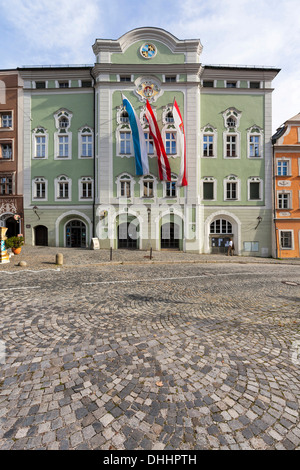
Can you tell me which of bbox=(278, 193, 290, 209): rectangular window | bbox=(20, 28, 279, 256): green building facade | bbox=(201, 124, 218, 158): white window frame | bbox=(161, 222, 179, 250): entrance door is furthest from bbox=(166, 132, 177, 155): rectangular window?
bbox=(278, 193, 290, 209): rectangular window

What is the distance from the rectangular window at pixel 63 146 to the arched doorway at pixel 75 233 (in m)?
7.23

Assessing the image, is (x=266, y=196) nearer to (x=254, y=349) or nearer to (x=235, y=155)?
(x=235, y=155)

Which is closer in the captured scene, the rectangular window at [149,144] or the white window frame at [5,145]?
the rectangular window at [149,144]

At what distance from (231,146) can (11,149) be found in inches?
929

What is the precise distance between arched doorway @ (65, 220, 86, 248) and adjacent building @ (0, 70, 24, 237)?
4.74m

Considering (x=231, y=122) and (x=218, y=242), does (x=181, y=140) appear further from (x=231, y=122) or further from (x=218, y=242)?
(x=218, y=242)

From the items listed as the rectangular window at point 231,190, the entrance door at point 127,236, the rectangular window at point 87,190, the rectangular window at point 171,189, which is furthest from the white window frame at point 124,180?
the rectangular window at point 231,190

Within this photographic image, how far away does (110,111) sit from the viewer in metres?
20.5

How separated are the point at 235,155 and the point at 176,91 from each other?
28.9ft

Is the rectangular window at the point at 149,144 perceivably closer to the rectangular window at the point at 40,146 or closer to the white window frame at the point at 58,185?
the white window frame at the point at 58,185

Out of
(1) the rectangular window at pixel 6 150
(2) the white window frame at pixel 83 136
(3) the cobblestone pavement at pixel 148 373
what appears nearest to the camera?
(3) the cobblestone pavement at pixel 148 373

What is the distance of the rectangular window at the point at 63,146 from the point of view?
2191cm

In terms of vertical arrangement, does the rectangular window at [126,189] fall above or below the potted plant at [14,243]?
above

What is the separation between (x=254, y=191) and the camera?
21.9m
